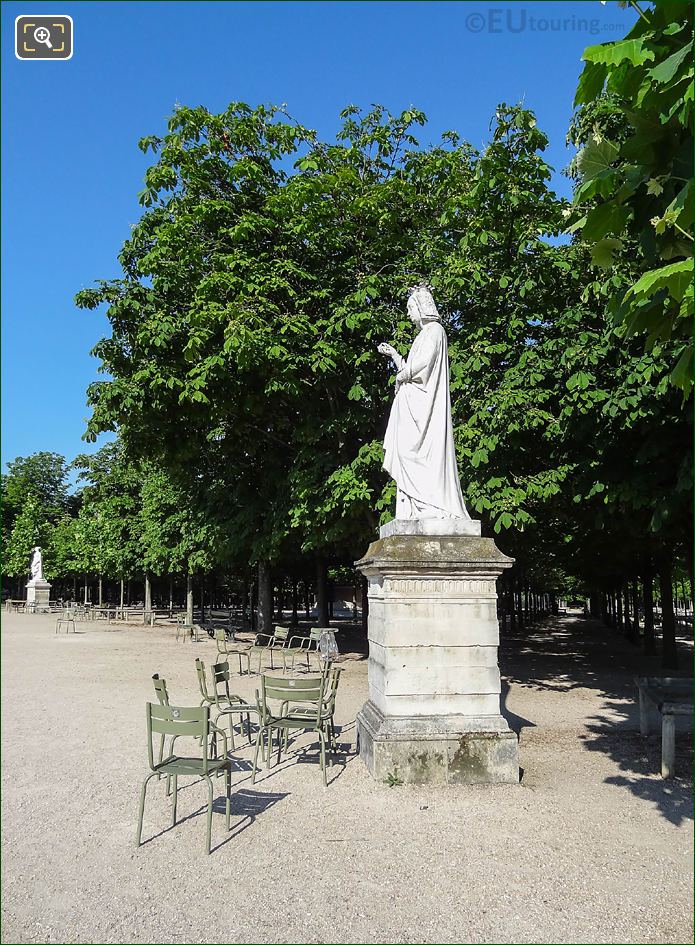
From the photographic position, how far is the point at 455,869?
16.5 feet

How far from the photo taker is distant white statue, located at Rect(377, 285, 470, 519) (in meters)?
8.05

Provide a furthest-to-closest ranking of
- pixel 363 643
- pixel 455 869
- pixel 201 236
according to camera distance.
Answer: pixel 363 643
pixel 201 236
pixel 455 869

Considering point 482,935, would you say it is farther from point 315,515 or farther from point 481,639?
point 315,515

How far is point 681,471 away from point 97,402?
1104 cm

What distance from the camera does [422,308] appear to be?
28.1ft

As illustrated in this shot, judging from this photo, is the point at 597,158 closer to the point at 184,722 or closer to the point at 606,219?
the point at 606,219

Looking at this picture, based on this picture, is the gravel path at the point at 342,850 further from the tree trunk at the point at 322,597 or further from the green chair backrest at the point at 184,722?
A: the tree trunk at the point at 322,597

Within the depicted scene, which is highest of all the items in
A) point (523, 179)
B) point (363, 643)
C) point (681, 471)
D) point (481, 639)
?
point (523, 179)

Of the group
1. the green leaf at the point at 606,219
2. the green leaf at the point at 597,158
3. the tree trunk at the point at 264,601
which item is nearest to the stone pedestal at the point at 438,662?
the green leaf at the point at 606,219

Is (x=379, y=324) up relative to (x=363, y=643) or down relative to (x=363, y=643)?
up

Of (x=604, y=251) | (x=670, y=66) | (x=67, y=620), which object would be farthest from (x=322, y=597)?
(x=670, y=66)

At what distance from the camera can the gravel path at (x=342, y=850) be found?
13.9ft

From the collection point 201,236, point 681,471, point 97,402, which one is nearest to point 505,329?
point 681,471

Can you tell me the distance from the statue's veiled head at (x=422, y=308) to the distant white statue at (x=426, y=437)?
0.09 ft
